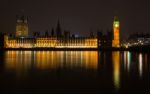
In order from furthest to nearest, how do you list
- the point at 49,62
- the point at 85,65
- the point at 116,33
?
the point at 116,33 < the point at 49,62 < the point at 85,65

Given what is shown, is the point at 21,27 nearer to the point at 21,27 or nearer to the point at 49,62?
the point at 21,27

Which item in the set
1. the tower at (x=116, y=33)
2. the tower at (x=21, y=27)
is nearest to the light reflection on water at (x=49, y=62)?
the tower at (x=116, y=33)

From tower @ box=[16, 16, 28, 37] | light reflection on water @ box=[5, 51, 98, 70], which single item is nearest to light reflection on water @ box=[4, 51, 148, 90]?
light reflection on water @ box=[5, 51, 98, 70]

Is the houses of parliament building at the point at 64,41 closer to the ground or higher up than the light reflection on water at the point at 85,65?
higher up

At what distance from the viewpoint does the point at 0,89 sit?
14.0 m

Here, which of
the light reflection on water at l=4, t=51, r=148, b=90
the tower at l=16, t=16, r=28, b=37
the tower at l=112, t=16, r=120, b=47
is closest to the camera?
the light reflection on water at l=4, t=51, r=148, b=90

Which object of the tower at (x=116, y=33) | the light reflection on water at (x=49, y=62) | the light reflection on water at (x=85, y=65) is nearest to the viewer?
the light reflection on water at (x=85, y=65)

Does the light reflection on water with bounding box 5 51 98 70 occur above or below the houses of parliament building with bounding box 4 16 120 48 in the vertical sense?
below

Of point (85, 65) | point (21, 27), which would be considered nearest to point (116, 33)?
point (21, 27)

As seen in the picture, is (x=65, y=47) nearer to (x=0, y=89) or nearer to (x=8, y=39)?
(x=8, y=39)

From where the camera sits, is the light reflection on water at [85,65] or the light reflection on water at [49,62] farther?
the light reflection on water at [49,62]

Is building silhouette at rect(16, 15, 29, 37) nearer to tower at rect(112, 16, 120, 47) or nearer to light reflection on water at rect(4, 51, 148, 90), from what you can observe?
tower at rect(112, 16, 120, 47)

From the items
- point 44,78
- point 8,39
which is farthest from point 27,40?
point 44,78

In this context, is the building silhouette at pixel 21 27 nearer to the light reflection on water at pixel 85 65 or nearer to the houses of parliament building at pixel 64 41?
the houses of parliament building at pixel 64 41
